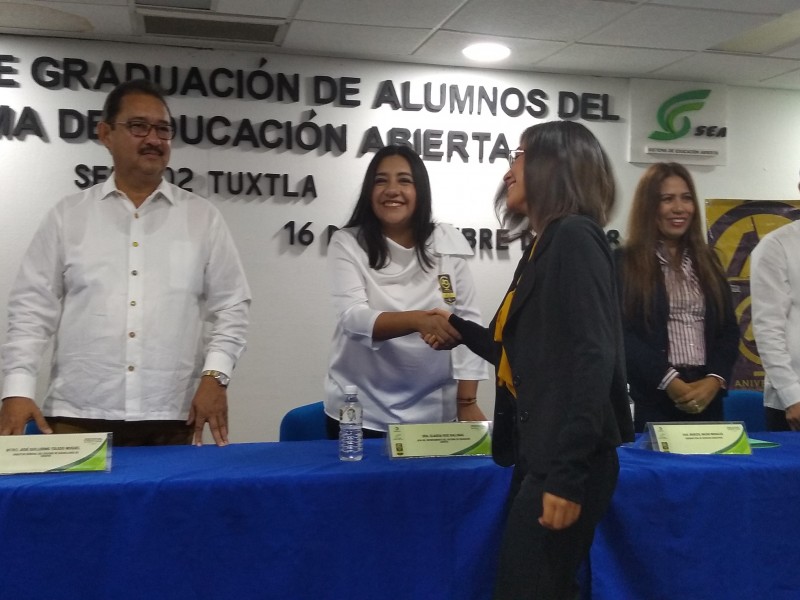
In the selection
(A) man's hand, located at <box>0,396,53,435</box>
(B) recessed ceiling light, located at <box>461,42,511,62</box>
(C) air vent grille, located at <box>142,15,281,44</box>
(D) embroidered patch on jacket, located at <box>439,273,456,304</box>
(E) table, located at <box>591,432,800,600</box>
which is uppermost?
(C) air vent grille, located at <box>142,15,281,44</box>

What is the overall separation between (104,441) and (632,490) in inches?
48.3

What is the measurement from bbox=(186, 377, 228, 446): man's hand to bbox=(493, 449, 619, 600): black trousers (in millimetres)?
920

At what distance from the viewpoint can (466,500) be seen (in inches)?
70.2

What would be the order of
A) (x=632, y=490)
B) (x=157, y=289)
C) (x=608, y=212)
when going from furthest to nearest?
(x=157, y=289), (x=632, y=490), (x=608, y=212)

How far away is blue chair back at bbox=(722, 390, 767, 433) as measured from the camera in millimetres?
3082

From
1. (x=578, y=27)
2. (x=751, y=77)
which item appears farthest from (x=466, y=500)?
(x=751, y=77)

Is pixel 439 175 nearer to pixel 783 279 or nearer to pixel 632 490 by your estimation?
pixel 783 279

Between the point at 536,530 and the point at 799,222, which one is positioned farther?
the point at 799,222

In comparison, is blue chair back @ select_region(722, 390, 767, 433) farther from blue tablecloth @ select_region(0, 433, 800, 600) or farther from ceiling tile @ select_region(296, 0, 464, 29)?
ceiling tile @ select_region(296, 0, 464, 29)

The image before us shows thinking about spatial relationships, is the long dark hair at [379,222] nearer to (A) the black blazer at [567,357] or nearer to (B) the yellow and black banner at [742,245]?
(A) the black blazer at [567,357]

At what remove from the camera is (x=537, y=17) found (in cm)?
373

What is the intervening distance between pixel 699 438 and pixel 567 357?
2.85 ft

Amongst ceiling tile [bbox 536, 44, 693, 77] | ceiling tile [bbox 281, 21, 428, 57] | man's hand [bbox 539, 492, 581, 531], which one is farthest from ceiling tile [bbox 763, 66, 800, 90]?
man's hand [bbox 539, 492, 581, 531]

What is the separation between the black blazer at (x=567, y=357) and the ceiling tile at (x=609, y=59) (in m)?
3.10
